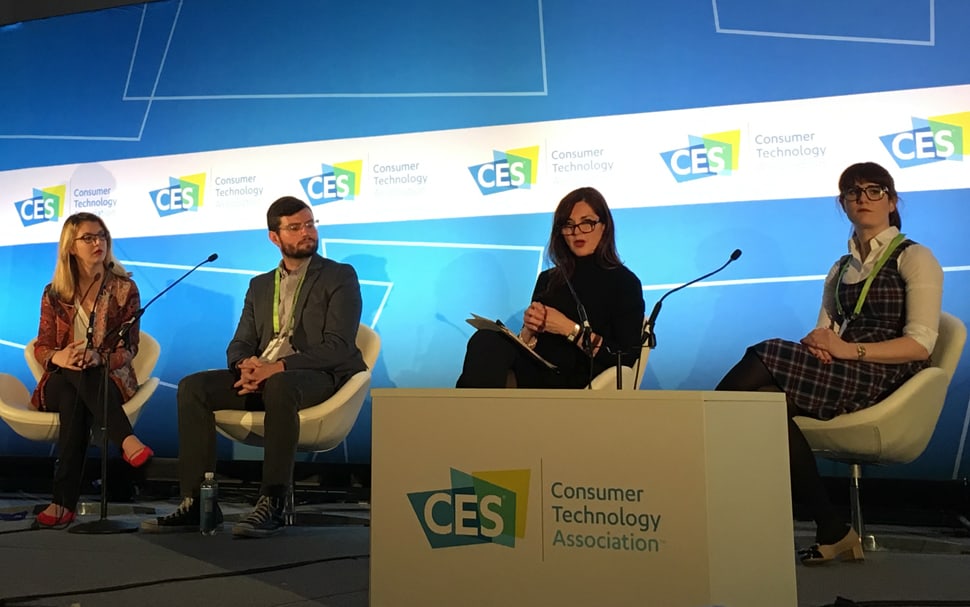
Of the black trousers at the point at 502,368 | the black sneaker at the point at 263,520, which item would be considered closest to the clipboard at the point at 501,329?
the black trousers at the point at 502,368

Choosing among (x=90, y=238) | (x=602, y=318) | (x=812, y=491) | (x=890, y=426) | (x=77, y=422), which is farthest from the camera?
(x=90, y=238)

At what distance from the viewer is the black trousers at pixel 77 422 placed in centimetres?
325

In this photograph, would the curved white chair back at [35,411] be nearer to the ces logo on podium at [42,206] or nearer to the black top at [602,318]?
the ces logo on podium at [42,206]

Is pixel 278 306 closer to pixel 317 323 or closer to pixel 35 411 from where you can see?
pixel 317 323

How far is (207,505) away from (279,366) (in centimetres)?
50

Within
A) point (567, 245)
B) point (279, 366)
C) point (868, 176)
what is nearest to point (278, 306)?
point (279, 366)

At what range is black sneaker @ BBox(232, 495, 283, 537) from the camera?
2.81 metres

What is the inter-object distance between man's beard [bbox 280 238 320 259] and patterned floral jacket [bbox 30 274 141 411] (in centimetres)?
62

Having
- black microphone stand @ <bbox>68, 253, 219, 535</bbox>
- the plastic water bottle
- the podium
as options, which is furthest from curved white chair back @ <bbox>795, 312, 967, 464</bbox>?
black microphone stand @ <bbox>68, 253, 219, 535</bbox>

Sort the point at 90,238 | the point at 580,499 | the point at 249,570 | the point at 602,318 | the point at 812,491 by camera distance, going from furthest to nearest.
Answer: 1. the point at 90,238
2. the point at 602,318
3. the point at 812,491
4. the point at 249,570
5. the point at 580,499

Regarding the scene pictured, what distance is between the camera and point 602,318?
280 centimetres

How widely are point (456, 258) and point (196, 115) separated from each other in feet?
5.14

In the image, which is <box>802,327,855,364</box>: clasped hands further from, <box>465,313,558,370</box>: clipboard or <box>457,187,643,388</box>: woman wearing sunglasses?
<box>465,313,558,370</box>: clipboard

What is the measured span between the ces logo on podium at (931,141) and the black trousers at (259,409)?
7.32 feet
